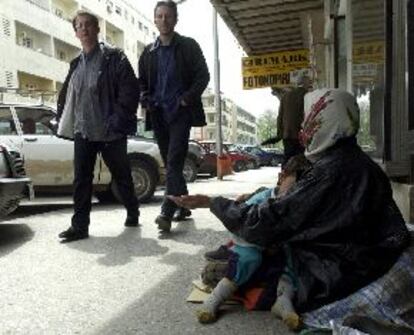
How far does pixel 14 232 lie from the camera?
6.14 m

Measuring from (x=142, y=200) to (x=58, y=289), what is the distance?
18.9 feet

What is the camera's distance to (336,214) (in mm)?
2781

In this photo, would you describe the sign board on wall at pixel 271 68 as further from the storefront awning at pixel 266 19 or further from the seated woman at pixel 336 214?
the seated woman at pixel 336 214

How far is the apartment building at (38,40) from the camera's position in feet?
113

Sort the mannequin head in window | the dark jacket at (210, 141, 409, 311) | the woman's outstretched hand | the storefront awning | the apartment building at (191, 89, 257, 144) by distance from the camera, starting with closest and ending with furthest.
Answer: the dark jacket at (210, 141, 409, 311)
the woman's outstretched hand
the mannequin head in window
the storefront awning
the apartment building at (191, 89, 257, 144)

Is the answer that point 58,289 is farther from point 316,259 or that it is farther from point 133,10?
point 133,10

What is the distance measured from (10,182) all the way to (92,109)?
45.5 inches

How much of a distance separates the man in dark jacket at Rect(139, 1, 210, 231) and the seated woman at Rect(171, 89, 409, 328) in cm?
258

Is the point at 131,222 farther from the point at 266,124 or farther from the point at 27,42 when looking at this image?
the point at 266,124

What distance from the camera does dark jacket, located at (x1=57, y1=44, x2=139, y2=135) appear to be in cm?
544

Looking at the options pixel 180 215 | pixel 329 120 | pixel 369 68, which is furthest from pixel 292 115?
pixel 329 120

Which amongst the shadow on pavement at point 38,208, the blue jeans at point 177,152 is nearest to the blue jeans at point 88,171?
the blue jeans at point 177,152

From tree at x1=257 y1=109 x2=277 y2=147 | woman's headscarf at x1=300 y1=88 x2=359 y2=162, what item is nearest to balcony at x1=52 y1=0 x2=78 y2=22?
woman's headscarf at x1=300 y1=88 x2=359 y2=162

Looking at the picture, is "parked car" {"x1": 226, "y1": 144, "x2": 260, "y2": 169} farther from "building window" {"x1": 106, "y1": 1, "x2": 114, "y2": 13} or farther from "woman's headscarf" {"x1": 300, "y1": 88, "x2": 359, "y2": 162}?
"woman's headscarf" {"x1": 300, "y1": 88, "x2": 359, "y2": 162}
